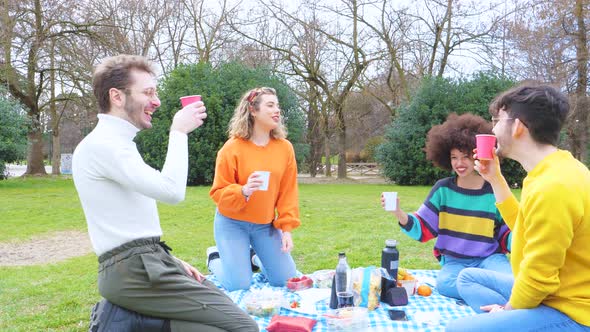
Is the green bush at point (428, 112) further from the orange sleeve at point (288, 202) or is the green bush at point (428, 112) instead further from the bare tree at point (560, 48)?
the orange sleeve at point (288, 202)

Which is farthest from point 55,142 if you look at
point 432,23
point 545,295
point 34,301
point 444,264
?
point 545,295

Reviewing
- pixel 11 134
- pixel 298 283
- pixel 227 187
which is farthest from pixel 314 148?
pixel 227 187

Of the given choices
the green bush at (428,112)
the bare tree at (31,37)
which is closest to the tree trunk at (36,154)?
the bare tree at (31,37)

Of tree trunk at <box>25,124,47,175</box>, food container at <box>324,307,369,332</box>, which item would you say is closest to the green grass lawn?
food container at <box>324,307,369,332</box>

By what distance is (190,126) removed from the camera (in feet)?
8.61

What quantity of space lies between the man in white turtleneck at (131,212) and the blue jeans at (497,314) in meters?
1.35

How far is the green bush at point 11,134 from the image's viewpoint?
16.0m

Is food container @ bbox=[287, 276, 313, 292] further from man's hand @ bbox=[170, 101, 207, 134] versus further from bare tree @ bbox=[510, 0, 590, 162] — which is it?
bare tree @ bbox=[510, 0, 590, 162]

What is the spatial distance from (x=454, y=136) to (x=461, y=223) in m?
0.78

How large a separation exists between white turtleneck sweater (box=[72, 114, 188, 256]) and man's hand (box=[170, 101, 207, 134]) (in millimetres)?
44

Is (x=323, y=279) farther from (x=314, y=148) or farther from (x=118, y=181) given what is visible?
(x=314, y=148)

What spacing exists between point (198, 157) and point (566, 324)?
1602cm

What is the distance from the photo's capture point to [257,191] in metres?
4.43

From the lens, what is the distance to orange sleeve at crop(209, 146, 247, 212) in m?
4.20
